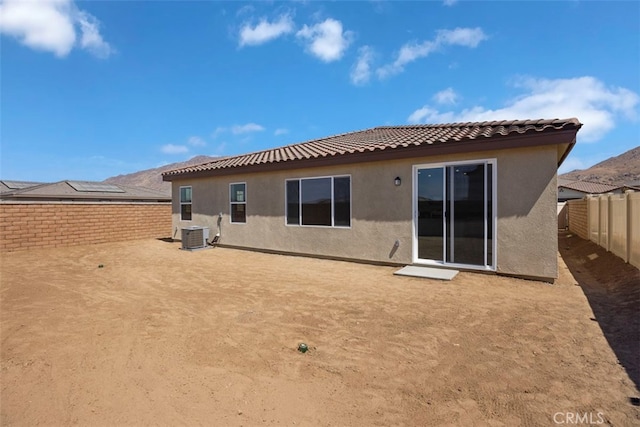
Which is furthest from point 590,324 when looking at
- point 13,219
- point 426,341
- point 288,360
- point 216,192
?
point 13,219

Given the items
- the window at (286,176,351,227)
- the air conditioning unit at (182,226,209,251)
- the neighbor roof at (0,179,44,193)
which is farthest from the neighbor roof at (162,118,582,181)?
A: the neighbor roof at (0,179,44,193)

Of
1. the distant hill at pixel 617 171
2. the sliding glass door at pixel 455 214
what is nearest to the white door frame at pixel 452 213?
the sliding glass door at pixel 455 214

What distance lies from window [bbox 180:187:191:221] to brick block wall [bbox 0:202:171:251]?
2.60 metres

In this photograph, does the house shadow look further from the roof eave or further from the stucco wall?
the roof eave

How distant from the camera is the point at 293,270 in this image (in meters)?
7.82

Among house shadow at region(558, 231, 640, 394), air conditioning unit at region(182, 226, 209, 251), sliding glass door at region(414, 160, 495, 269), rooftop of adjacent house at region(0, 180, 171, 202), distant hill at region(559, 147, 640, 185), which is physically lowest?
house shadow at region(558, 231, 640, 394)

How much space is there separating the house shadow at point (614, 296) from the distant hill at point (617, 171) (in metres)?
52.3

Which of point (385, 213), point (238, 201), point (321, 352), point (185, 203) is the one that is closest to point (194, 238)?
point (238, 201)

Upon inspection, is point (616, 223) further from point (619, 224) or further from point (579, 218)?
point (579, 218)

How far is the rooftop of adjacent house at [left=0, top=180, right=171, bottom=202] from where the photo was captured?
58.8 feet

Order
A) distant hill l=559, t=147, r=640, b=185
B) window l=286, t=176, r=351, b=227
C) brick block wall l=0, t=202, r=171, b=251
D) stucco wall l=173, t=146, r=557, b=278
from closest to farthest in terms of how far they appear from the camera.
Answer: stucco wall l=173, t=146, r=557, b=278 → window l=286, t=176, r=351, b=227 → brick block wall l=0, t=202, r=171, b=251 → distant hill l=559, t=147, r=640, b=185

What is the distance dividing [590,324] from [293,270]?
18.5ft

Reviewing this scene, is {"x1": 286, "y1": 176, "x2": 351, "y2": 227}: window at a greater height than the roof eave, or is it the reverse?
the roof eave

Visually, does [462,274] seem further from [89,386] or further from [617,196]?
[89,386]
